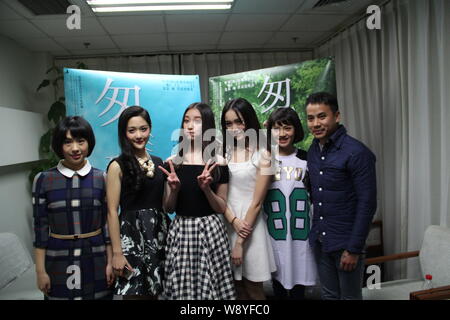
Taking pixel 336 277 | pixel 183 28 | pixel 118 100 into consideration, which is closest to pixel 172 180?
pixel 336 277

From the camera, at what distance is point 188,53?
3891mm

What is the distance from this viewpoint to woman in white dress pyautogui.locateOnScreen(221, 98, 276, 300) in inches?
58.1

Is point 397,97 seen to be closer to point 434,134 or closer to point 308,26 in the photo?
point 434,134

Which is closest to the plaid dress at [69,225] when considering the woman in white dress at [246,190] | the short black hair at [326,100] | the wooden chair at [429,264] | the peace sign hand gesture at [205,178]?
the peace sign hand gesture at [205,178]

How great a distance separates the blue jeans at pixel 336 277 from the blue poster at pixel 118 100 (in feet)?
4.28

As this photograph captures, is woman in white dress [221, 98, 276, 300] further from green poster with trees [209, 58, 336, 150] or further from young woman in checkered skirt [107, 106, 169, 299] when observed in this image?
green poster with trees [209, 58, 336, 150]

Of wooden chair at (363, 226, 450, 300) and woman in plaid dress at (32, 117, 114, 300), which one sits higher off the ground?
woman in plaid dress at (32, 117, 114, 300)

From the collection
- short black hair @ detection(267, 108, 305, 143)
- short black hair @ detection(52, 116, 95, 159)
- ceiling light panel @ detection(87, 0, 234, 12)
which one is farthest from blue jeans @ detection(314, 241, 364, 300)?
ceiling light panel @ detection(87, 0, 234, 12)

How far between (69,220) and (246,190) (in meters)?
0.77

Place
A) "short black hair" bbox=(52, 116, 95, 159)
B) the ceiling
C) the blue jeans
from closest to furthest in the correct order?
"short black hair" bbox=(52, 116, 95, 159) < the blue jeans < the ceiling

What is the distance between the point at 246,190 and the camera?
1.52 metres

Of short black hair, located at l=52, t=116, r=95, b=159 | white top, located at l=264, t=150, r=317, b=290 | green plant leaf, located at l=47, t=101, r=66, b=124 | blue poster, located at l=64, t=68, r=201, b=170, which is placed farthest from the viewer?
green plant leaf, located at l=47, t=101, r=66, b=124

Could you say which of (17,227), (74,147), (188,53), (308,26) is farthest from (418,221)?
(17,227)
